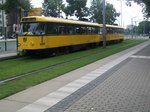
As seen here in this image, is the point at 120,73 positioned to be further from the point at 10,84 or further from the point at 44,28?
the point at 44,28

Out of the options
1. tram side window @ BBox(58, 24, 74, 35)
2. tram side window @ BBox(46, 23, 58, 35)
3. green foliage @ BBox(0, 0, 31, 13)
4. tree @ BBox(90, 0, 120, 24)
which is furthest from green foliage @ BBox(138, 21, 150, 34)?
tram side window @ BBox(46, 23, 58, 35)

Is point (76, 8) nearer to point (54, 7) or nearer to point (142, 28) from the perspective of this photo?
point (54, 7)

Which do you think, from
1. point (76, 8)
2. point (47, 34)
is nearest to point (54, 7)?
point (76, 8)

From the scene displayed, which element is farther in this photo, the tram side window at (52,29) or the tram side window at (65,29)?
the tram side window at (65,29)

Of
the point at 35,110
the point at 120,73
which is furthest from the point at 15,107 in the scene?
the point at 120,73

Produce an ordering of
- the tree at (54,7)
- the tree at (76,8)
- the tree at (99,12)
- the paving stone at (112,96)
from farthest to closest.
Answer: the tree at (99,12) → the tree at (54,7) → the tree at (76,8) → the paving stone at (112,96)

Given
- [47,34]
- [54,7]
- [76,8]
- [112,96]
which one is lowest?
[112,96]

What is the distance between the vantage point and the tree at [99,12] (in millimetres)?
79625

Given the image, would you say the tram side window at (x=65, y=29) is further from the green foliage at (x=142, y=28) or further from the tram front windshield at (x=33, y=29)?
the green foliage at (x=142, y=28)

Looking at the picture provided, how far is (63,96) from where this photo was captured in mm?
9602

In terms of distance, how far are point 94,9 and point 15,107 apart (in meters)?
75.2

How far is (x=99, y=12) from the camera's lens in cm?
8075

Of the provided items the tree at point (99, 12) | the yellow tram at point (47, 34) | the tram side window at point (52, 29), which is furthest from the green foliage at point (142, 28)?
the tram side window at point (52, 29)

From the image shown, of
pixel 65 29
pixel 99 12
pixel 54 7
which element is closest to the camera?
→ pixel 65 29
